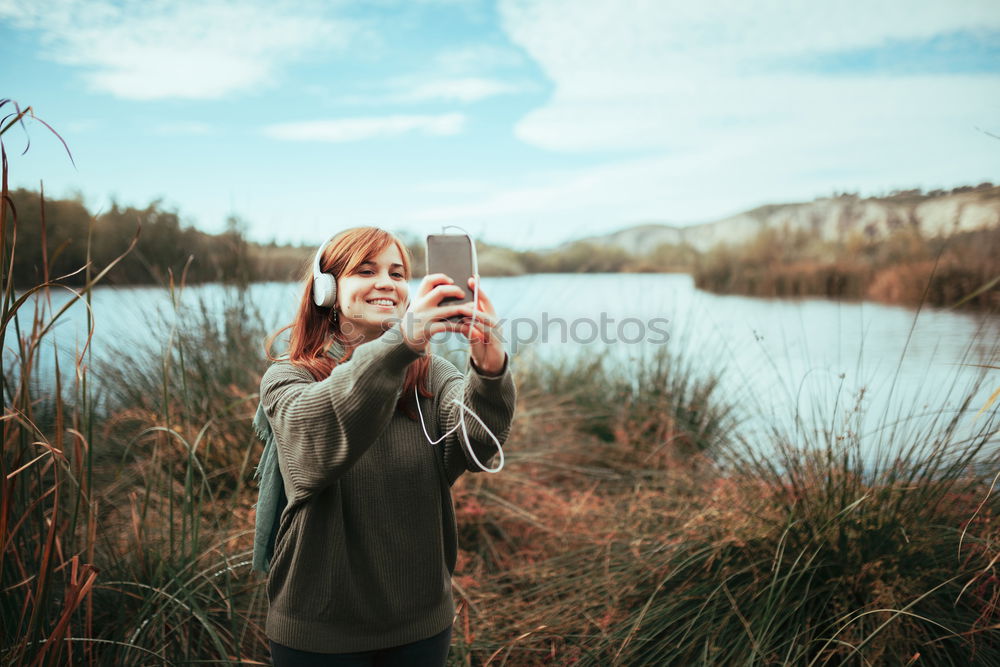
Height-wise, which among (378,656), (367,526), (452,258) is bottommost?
Result: (378,656)

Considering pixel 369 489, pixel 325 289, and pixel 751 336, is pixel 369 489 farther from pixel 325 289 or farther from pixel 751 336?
pixel 751 336

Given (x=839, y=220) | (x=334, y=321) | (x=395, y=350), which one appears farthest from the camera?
(x=839, y=220)

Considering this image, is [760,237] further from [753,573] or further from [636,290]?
[753,573]

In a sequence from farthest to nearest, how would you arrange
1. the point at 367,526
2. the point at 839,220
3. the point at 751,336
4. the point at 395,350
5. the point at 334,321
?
the point at 839,220
the point at 751,336
the point at 334,321
the point at 367,526
the point at 395,350

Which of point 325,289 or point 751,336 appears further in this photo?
point 751,336

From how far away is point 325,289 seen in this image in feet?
4.56

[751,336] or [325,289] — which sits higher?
[325,289]

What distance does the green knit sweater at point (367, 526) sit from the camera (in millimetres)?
1289

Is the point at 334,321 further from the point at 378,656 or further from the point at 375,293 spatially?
the point at 378,656

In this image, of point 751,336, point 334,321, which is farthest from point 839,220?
point 334,321

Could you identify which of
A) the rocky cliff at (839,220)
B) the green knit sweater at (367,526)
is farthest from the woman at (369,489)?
the rocky cliff at (839,220)

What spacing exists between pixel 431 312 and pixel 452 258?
0.13 metres

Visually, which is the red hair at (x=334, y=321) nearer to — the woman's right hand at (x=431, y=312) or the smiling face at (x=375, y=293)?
the smiling face at (x=375, y=293)

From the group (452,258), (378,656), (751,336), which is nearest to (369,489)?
(378,656)
